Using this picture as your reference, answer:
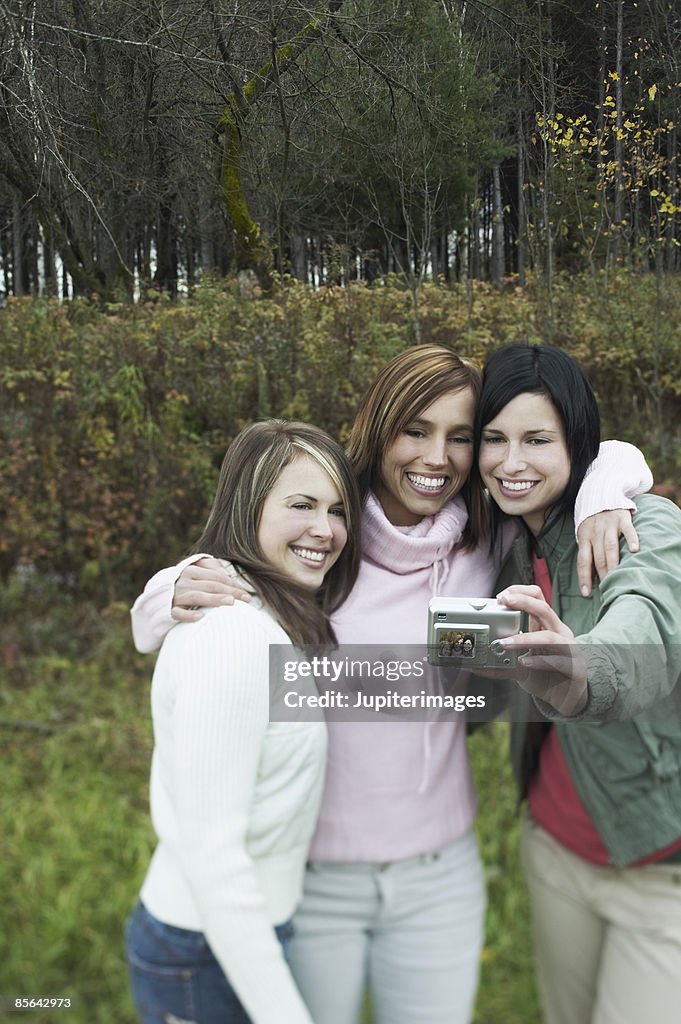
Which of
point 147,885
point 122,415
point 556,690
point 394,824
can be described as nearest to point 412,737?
point 394,824

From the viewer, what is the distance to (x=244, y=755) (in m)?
0.82

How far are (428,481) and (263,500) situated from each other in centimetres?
20

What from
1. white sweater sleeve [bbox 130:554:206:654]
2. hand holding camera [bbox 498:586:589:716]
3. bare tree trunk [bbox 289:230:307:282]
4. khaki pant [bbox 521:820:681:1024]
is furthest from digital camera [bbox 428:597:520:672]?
bare tree trunk [bbox 289:230:307:282]

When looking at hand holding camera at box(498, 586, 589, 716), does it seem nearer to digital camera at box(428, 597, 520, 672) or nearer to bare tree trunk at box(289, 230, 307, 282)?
digital camera at box(428, 597, 520, 672)

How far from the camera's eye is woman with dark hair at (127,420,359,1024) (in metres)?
0.81

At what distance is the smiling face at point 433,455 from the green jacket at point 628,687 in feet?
0.38

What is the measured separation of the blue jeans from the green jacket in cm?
40

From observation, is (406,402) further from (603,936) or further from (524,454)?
(603,936)

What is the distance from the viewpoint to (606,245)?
46.3 inches

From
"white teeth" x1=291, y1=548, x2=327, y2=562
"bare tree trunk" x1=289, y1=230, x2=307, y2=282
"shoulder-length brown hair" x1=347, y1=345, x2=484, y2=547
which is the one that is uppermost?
"bare tree trunk" x1=289, y1=230, x2=307, y2=282

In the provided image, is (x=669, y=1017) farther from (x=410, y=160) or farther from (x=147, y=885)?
(x=410, y=160)

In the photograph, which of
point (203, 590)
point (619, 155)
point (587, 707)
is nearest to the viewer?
point (587, 707)

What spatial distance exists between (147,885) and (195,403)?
823 millimetres

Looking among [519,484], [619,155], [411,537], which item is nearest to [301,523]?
[411,537]
